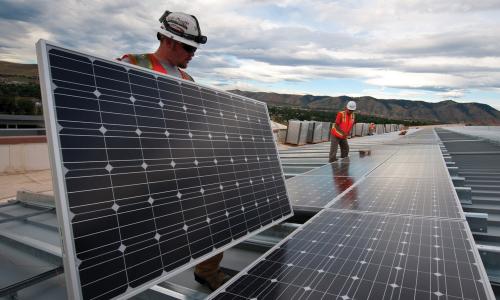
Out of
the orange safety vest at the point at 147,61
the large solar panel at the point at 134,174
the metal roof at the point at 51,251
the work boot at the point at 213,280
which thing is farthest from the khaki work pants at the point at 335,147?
the work boot at the point at 213,280

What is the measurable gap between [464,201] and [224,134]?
560 cm

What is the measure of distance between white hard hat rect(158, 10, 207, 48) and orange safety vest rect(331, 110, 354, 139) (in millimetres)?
10262

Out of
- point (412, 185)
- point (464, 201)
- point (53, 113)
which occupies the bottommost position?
point (464, 201)

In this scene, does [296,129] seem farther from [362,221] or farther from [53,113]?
[53,113]

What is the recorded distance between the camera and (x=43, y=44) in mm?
2182

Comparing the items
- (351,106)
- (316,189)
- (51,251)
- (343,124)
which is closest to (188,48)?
(51,251)

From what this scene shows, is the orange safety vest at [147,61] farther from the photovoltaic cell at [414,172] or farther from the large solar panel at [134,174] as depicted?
the photovoltaic cell at [414,172]

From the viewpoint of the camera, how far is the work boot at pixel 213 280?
3.53m

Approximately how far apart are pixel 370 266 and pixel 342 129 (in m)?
11.0

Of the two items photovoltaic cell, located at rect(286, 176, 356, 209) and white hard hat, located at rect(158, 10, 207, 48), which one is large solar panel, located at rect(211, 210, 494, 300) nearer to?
photovoltaic cell, located at rect(286, 176, 356, 209)

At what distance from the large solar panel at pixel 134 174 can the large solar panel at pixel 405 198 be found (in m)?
2.13

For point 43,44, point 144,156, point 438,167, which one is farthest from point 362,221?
point 438,167

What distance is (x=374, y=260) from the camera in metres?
3.02

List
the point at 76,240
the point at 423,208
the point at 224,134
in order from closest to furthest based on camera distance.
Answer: the point at 76,240
the point at 224,134
the point at 423,208
